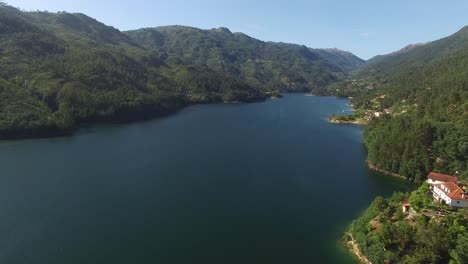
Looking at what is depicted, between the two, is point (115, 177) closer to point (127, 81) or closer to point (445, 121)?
point (445, 121)

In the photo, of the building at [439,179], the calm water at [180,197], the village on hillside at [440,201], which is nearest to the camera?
the calm water at [180,197]

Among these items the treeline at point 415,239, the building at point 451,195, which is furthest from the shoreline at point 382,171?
the treeline at point 415,239

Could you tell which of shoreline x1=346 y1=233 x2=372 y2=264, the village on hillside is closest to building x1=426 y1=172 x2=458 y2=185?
the village on hillside

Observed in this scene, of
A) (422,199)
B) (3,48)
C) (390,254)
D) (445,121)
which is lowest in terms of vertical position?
(390,254)

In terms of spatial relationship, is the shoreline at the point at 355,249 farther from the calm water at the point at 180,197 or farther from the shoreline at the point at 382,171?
the shoreline at the point at 382,171

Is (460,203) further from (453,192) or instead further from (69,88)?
(69,88)

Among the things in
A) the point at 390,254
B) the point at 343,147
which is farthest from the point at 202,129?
the point at 390,254

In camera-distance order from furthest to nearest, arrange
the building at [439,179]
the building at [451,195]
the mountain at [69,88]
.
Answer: the mountain at [69,88] < the building at [439,179] < the building at [451,195]
